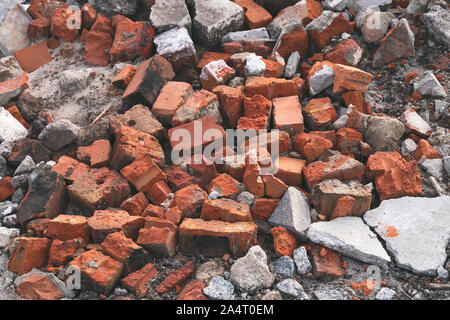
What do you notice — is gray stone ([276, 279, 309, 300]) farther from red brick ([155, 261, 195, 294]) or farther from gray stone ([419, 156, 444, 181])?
gray stone ([419, 156, 444, 181])

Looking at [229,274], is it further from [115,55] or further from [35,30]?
[35,30]

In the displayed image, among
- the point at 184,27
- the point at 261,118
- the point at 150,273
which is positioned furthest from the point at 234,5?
the point at 150,273

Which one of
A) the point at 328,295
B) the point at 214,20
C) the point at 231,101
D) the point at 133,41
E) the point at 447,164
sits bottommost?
the point at 328,295

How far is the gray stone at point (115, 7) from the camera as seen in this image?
4.66 metres

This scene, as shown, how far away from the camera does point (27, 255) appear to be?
2861 millimetres

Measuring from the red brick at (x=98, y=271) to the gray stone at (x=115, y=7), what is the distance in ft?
9.34

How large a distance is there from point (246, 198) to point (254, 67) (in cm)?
135

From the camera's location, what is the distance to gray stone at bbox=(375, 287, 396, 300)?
2.69m

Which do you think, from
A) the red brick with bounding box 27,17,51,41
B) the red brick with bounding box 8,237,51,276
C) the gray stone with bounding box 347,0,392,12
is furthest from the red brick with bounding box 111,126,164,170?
the gray stone with bounding box 347,0,392,12

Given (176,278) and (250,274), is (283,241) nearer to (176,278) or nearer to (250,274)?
(250,274)

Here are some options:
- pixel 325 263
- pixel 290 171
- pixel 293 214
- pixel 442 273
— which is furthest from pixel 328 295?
pixel 290 171

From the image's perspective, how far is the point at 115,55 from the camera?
4.34 meters
